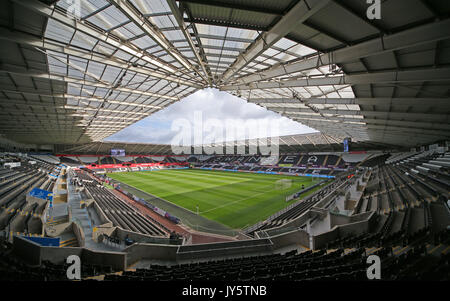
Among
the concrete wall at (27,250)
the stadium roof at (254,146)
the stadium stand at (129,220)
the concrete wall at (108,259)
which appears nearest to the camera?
the concrete wall at (27,250)


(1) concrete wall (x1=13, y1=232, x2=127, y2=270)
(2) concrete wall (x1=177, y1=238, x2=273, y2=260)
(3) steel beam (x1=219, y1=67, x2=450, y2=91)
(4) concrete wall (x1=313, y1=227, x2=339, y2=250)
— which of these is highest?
(3) steel beam (x1=219, y1=67, x2=450, y2=91)

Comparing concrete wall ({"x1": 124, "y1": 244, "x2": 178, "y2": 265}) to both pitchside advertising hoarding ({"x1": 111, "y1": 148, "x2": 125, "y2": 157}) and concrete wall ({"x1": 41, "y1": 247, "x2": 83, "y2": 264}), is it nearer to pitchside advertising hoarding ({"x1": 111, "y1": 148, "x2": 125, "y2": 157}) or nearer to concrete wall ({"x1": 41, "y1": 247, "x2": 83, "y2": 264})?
concrete wall ({"x1": 41, "y1": 247, "x2": 83, "y2": 264})

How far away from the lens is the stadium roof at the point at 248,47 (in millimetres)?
4723

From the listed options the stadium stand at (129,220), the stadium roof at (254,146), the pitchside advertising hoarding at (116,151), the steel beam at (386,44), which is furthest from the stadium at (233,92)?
the pitchside advertising hoarding at (116,151)

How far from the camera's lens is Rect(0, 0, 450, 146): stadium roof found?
4723 millimetres

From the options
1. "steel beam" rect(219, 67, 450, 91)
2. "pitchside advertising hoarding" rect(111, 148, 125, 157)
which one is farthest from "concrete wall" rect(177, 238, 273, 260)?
"pitchside advertising hoarding" rect(111, 148, 125, 157)

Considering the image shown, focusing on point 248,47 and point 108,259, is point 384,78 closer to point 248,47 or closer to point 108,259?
point 248,47

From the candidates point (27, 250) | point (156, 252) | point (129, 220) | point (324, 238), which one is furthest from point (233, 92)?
point (27, 250)

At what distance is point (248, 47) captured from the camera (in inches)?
317

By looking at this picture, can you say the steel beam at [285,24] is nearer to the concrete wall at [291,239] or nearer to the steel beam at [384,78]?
the steel beam at [384,78]

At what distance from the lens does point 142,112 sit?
22.6 metres

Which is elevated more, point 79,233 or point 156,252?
point 156,252

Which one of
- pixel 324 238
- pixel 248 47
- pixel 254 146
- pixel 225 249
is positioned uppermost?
pixel 248 47
